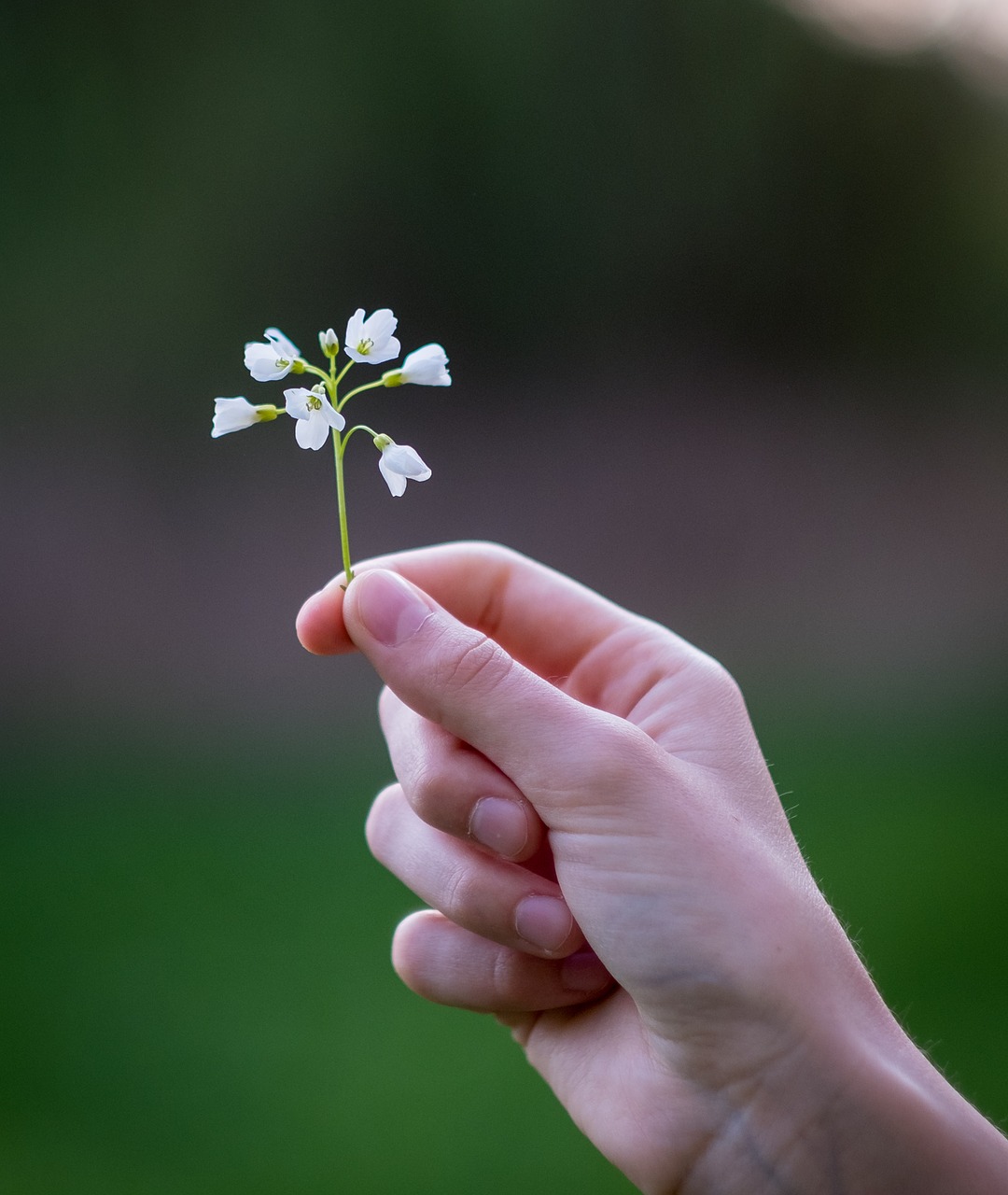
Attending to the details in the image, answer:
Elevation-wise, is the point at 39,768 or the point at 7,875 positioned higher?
the point at 39,768

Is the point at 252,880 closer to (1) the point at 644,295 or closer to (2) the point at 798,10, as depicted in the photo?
(1) the point at 644,295

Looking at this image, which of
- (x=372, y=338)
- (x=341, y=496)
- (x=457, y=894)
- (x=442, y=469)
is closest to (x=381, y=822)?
(x=457, y=894)

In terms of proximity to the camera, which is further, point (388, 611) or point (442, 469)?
point (442, 469)

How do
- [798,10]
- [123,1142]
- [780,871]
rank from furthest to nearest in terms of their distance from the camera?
[798,10] < [123,1142] < [780,871]

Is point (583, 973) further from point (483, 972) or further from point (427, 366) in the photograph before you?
point (427, 366)

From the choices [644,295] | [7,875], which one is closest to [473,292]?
[644,295]
